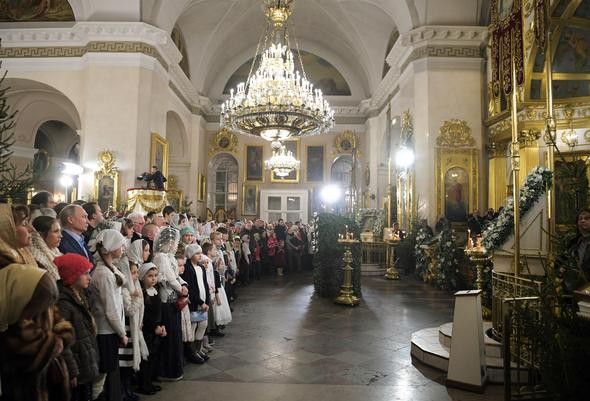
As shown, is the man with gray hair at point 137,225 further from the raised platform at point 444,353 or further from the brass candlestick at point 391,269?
the brass candlestick at point 391,269

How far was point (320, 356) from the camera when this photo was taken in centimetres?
539

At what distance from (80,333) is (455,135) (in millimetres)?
11674

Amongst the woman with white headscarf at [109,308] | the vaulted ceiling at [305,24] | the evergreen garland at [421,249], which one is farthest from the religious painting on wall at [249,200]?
the woman with white headscarf at [109,308]

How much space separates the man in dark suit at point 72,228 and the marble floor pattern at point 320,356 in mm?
1562

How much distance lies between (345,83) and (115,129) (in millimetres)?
13170

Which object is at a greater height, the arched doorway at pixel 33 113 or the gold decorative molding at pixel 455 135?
the arched doorway at pixel 33 113

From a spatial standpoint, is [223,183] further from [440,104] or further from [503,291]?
[503,291]

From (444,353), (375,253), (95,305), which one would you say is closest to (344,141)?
(375,253)

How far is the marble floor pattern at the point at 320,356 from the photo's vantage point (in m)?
4.27

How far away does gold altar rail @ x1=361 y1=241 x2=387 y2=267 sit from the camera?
15.3 meters

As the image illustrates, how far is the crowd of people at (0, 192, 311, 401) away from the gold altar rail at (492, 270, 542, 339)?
345cm

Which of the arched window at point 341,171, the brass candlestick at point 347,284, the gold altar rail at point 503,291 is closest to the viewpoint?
the gold altar rail at point 503,291

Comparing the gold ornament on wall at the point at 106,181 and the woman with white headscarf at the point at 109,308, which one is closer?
the woman with white headscarf at the point at 109,308

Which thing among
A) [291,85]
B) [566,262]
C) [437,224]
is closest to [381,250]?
[437,224]
